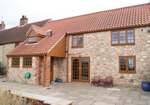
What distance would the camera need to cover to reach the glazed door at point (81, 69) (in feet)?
41.0

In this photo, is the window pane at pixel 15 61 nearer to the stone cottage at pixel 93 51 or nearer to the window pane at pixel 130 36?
the stone cottage at pixel 93 51

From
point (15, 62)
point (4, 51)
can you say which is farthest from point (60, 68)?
point (4, 51)

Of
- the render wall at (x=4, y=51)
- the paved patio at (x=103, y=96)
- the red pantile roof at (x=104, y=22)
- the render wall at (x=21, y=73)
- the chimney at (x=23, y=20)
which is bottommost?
the paved patio at (x=103, y=96)

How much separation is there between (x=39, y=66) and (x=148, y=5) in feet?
39.5

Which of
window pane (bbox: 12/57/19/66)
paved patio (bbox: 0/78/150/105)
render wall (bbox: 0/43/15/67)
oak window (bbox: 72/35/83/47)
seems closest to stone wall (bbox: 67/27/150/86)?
oak window (bbox: 72/35/83/47)

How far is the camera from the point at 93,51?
12.4 meters

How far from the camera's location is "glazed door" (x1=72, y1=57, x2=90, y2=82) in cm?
1250

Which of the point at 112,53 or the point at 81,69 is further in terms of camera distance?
the point at 81,69

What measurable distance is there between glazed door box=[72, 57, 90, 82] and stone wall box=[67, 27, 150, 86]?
0.40 meters

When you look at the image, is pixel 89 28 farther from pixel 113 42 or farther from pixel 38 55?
pixel 38 55

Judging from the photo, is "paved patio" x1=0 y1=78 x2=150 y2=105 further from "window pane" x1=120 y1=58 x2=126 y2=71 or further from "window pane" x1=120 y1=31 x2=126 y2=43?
"window pane" x1=120 y1=31 x2=126 y2=43

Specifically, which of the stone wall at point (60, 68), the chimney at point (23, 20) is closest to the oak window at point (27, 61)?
the stone wall at point (60, 68)

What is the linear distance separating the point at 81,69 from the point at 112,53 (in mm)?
3307

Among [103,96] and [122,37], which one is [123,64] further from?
[103,96]
